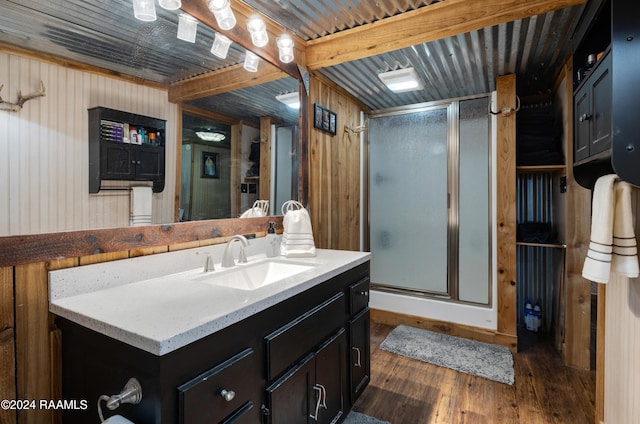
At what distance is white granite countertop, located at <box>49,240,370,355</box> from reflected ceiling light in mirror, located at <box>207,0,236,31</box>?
116 cm

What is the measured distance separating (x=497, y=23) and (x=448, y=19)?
27 cm

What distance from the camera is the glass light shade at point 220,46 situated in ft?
5.49

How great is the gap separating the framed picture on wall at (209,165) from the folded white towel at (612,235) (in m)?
1.79

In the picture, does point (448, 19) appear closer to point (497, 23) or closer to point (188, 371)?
point (497, 23)

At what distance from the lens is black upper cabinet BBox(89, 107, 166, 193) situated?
3.92 ft

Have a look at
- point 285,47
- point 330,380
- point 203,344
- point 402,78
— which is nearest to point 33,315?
point 203,344

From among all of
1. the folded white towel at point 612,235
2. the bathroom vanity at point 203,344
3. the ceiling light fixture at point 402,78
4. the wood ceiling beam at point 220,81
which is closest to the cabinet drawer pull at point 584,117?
the folded white towel at point 612,235

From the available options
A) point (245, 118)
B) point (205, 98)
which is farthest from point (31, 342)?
point (245, 118)

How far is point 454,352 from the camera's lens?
2.63m

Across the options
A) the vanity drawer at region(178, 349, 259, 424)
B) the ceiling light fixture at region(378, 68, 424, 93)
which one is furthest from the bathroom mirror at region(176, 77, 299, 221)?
the vanity drawer at region(178, 349, 259, 424)

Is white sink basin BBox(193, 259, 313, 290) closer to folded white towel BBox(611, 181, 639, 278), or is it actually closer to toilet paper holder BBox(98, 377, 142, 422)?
toilet paper holder BBox(98, 377, 142, 422)

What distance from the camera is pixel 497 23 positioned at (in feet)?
5.90

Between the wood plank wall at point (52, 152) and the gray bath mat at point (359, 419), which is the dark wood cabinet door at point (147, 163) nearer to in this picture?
the wood plank wall at point (52, 152)

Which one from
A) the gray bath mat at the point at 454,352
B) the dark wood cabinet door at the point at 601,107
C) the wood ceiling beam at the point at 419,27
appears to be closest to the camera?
the dark wood cabinet door at the point at 601,107
